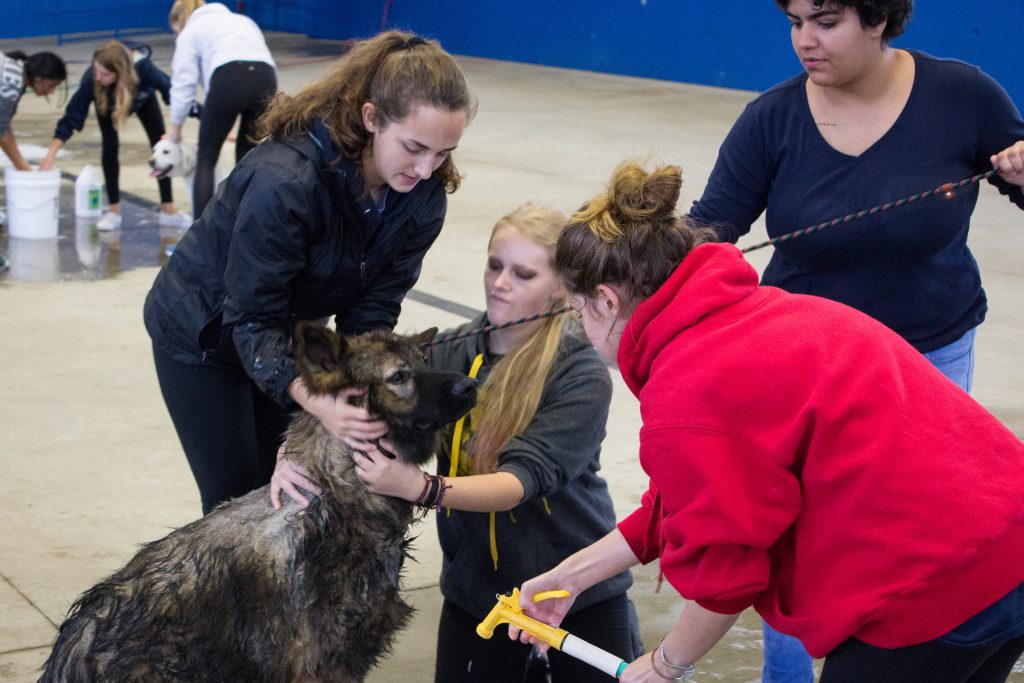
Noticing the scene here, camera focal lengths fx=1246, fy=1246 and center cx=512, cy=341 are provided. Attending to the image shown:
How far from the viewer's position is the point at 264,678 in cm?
283

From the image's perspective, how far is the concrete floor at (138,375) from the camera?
4238 mm

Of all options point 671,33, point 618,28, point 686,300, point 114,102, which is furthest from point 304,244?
point 618,28

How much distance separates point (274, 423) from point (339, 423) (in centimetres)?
81

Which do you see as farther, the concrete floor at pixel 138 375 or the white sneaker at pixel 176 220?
the white sneaker at pixel 176 220

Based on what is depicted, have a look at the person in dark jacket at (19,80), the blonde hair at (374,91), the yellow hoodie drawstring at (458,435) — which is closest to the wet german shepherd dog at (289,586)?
the yellow hoodie drawstring at (458,435)

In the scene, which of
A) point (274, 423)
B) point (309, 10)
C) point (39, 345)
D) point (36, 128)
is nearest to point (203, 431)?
point (274, 423)

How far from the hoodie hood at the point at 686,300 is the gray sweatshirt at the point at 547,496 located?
0.88m

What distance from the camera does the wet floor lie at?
27.0 ft

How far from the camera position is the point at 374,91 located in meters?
3.00

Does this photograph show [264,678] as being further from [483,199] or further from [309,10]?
[309,10]

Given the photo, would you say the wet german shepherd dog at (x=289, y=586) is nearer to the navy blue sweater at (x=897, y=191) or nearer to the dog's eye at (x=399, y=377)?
the dog's eye at (x=399, y=377)

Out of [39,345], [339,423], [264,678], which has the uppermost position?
[339,423]

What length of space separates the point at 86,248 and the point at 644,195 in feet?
24.6

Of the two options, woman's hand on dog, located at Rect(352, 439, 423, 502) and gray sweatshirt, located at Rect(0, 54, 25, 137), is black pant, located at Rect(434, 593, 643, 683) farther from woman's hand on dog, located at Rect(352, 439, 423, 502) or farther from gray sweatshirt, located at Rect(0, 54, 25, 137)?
gray sweatshirt, located at Rect(0, 54, 25, 137)
